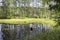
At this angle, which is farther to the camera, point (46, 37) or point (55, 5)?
point (55, 5)

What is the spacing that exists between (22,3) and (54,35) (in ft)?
69.6

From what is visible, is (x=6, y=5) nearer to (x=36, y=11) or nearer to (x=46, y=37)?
(x=36, y=11)

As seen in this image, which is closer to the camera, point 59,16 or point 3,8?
point 59,16

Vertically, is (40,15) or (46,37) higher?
(46,37)

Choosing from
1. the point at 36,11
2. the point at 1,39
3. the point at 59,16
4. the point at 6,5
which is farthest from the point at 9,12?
the point at 59,16

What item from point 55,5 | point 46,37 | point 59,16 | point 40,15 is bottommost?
point 40,15

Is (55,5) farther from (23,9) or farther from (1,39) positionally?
(23,9)

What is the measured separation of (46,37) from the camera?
378 inches

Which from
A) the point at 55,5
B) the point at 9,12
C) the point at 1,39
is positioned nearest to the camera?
the point at 55,5

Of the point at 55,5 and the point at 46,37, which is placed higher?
the point at 55,5

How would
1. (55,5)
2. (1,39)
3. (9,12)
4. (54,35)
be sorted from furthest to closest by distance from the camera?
(9,12) → (1,39) → (55,5) → (54,35)

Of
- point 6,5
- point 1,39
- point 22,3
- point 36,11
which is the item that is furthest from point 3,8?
point 1,39

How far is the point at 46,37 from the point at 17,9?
A: 20.7m

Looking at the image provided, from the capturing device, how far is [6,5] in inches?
1163
